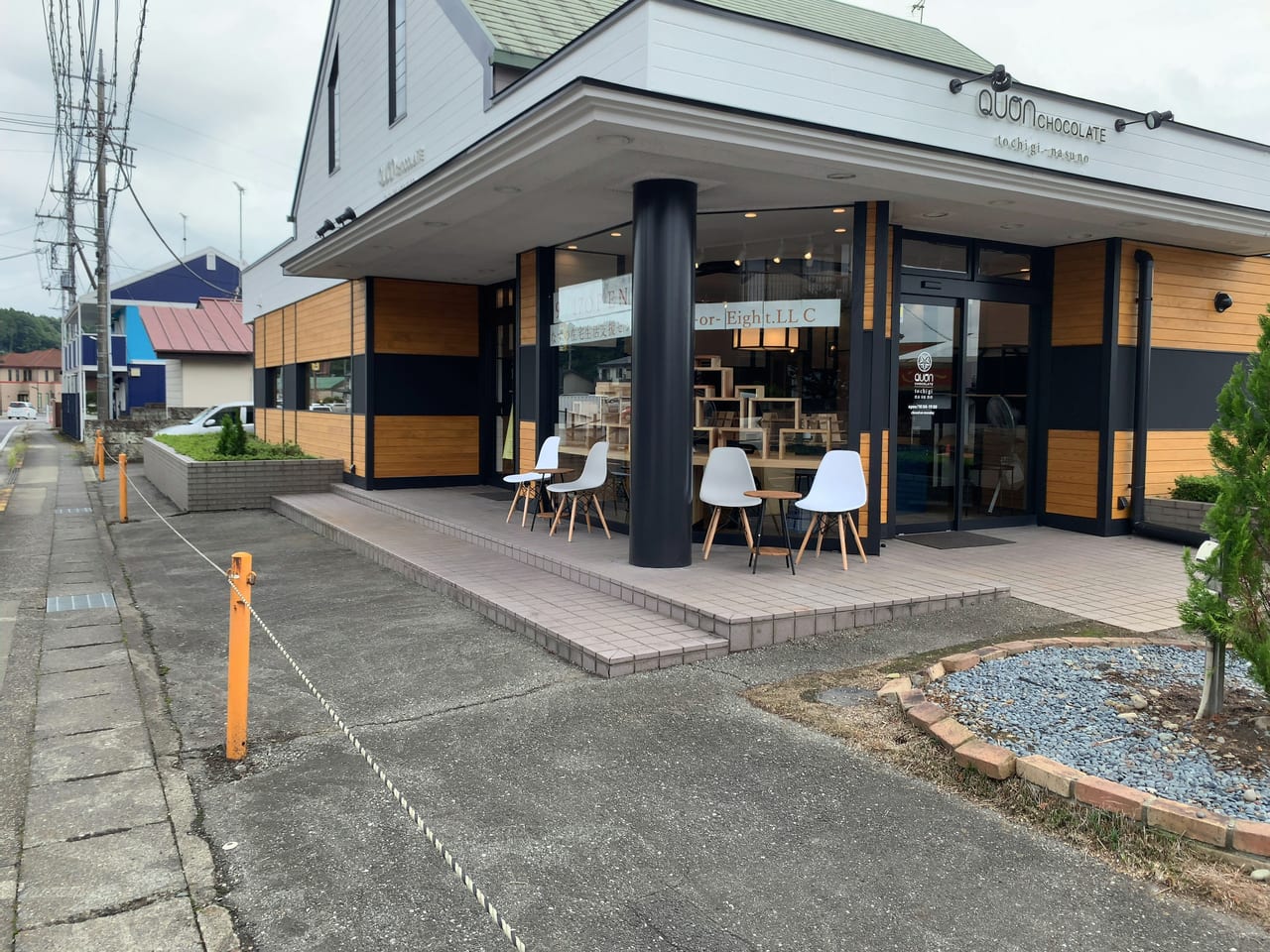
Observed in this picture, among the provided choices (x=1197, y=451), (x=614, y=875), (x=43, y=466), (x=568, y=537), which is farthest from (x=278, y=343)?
(x=614, y=875)

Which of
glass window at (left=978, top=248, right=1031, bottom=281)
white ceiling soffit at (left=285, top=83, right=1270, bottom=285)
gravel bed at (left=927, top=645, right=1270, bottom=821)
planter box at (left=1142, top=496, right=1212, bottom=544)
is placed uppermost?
white ceiling soffit at (left=285, top=83, right=1270, bottom=285)

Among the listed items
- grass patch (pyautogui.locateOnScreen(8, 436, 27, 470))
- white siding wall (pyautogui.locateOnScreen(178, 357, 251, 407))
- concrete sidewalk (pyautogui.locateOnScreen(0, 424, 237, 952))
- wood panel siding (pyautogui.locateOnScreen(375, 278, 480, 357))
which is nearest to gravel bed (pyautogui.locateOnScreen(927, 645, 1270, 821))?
concrete sidewalk (pyautogui.locateOnScreen(0, 424, 237, 952))

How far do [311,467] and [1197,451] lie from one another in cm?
1144

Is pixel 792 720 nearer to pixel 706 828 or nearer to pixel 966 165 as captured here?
pixel 706 828

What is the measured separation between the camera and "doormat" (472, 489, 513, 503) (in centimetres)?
1150

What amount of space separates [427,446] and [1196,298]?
977 centimetres

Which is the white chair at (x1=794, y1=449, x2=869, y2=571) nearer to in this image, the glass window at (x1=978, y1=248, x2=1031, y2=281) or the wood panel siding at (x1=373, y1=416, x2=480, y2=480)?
the glass window at (x1=978, y1=248, x2=1031, y2=281)

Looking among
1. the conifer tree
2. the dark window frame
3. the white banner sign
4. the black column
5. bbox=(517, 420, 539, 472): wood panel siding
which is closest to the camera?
the conifer tree

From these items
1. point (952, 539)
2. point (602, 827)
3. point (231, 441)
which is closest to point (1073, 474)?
point (952, 539)

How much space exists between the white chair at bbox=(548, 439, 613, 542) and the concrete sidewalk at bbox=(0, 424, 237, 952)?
3.71 metres

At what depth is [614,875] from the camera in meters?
2.85

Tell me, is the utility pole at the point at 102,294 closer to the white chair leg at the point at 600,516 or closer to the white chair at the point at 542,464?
the white chair at the point at 542,464

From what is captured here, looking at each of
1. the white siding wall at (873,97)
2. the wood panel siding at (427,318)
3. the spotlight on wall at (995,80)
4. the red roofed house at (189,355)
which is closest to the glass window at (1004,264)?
the white siding wall at (873,97)

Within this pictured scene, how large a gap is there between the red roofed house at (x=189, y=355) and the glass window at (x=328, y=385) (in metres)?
17.8
